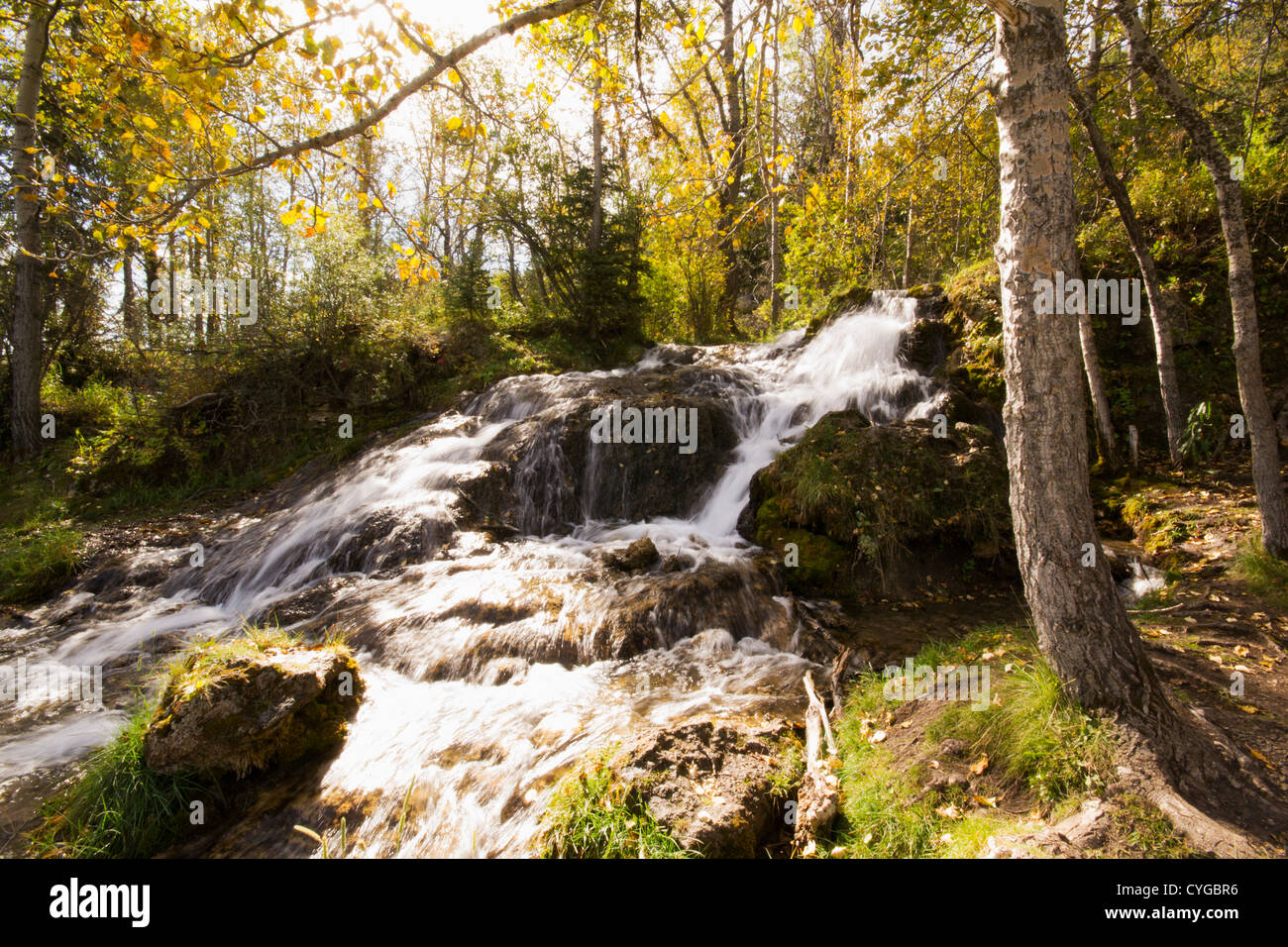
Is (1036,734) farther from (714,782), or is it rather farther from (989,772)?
(714,782)

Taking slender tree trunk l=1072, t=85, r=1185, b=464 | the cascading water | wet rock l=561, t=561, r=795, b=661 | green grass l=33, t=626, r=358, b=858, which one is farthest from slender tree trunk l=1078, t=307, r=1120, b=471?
green grass l=33, t=626, r=358, b=858

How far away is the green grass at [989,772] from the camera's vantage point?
2.48 meters

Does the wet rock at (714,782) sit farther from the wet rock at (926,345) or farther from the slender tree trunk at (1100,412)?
the wet rock at (926,345)

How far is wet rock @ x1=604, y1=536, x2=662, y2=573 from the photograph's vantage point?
657 cm

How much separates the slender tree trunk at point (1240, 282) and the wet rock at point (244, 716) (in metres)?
8.45

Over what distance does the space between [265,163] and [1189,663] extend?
6.21 m

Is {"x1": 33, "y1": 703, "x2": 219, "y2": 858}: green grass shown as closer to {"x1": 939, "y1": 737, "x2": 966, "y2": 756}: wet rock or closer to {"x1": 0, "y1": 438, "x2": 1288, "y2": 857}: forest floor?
{"x1": 0, "y1": 438, "x2": 1288, "y2": 857}: forest floor

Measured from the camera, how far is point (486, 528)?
8.20 meters

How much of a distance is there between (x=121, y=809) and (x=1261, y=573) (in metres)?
9.12

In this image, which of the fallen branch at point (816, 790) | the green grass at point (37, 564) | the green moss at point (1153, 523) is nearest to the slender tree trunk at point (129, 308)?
the green grass at point (37, 564)

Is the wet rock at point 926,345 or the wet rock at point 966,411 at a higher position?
the wet rock at point 926,345

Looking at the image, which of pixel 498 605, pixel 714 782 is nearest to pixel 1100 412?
pixel 714 782
